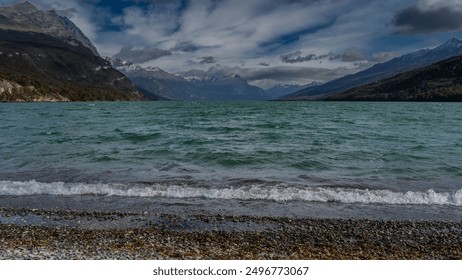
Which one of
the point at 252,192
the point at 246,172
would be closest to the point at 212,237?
the point at 252,192

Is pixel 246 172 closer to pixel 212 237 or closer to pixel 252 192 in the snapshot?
pixel 252 192

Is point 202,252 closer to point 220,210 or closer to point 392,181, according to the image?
point 220,210

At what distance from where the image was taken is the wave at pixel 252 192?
19.4m

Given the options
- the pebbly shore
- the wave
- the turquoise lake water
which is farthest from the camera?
the turquoise lake water

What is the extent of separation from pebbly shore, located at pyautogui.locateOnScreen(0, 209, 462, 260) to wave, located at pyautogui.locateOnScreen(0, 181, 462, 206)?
3.57 meters

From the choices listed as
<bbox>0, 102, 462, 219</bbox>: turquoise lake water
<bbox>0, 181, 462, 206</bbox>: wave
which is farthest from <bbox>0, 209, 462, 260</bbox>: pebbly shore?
<bbox>0, 181, 462, 206</bbox>: wave

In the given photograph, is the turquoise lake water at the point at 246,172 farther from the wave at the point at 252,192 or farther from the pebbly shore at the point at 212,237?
the pebbly shore at the point at 212,237

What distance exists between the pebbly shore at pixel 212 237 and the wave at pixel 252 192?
357 cm

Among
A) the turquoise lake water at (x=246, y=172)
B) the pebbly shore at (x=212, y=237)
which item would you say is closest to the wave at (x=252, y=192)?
the turquoise lake water at (x=246, y=172)

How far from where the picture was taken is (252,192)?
20.4m

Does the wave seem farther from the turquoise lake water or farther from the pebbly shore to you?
the pebbly shore

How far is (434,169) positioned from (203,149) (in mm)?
20276

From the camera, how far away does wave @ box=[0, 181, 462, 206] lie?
19375 millimetres
